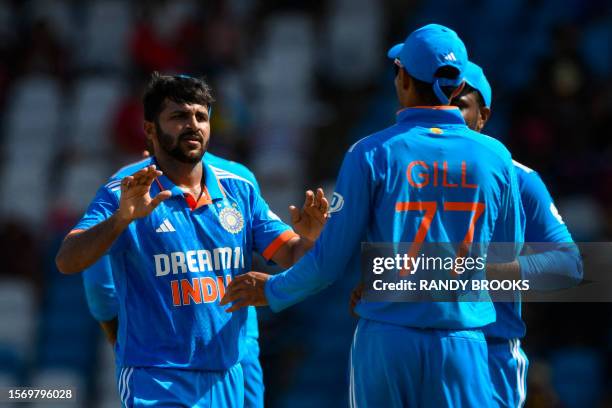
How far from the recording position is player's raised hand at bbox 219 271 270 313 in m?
5.91

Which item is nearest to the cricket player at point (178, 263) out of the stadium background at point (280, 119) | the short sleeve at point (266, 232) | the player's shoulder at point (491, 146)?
the short sleeve at point (266, 232)

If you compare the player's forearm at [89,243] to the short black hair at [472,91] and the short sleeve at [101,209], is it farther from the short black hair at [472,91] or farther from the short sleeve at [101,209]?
the short black hair at [472,91]

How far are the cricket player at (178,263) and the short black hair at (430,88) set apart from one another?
1028 millimetres

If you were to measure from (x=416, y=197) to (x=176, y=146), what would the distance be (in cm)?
150

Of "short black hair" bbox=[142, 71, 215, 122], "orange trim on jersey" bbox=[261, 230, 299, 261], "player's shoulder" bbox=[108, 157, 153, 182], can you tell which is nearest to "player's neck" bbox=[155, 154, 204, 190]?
"player's shoulder" bbox=[108, 157, 153, 182]

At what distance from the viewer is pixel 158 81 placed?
21.6 feet

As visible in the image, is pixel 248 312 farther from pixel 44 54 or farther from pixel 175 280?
pixel 44 54

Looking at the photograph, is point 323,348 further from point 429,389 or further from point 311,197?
point 429,389

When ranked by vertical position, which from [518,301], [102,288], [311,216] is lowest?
[518,301]

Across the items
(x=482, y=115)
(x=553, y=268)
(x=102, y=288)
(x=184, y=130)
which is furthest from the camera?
(x=102, y=288)

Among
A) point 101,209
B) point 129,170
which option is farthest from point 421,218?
point 129,170

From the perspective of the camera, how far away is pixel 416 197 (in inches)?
218

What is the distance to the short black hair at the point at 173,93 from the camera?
6.53 meters

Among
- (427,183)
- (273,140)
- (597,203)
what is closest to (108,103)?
(273,140)
